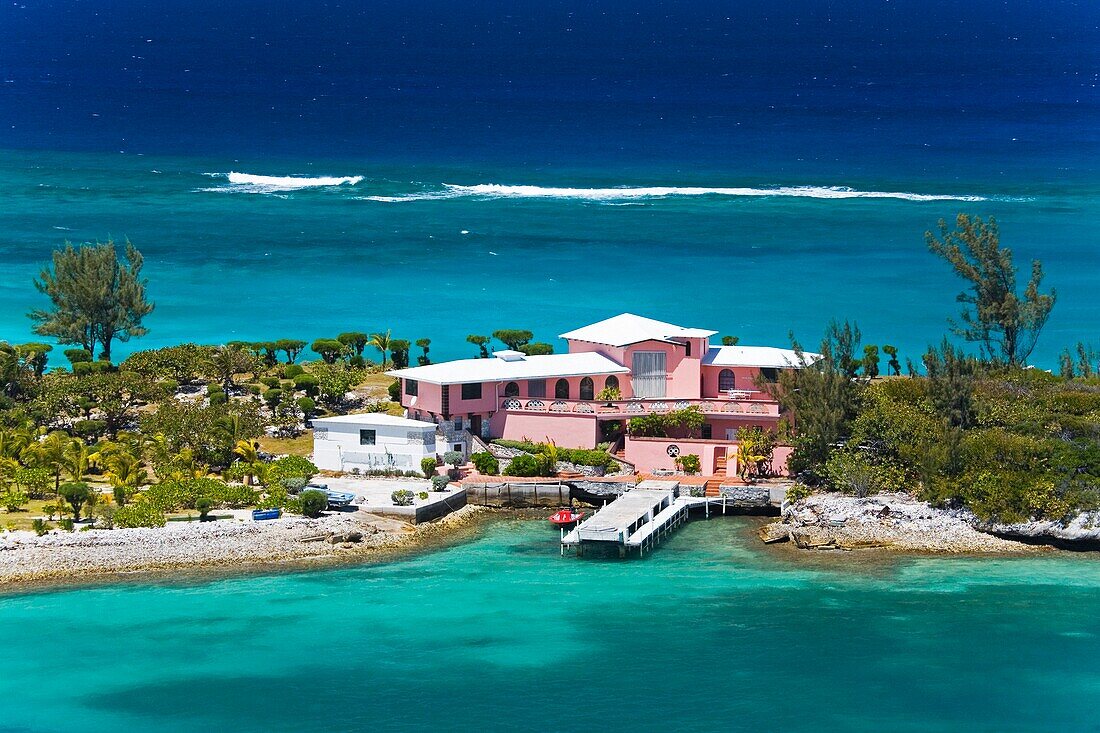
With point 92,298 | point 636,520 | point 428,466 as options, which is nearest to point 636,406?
point 428,466

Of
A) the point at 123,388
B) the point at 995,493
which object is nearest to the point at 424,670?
the point at 995,493

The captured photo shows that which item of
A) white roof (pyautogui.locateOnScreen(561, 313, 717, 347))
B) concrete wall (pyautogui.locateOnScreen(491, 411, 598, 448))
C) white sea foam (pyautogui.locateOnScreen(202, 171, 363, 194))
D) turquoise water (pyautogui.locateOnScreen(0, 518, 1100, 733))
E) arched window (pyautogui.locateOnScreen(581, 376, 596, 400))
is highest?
white sea foam (pyautogui.locateOnScreen(202, 171, 363, 194))

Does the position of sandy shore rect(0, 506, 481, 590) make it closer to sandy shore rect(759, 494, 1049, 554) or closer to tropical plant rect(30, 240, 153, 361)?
sandy shore rect(759, 494, 1049, 554)

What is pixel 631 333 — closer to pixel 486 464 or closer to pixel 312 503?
pixel 486 464

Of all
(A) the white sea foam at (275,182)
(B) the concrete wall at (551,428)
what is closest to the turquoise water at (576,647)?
(B) the concrete wall at (551,428)

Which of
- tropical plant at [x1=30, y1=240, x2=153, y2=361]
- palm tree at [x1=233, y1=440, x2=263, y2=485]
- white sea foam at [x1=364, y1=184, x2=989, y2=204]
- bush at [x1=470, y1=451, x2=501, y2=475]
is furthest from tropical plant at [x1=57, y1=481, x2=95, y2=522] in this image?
white sea foam at [x1=364, y1=184, x2=989, y2=204]

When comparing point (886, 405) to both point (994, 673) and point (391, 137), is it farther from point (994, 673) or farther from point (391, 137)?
point (391, 137)
